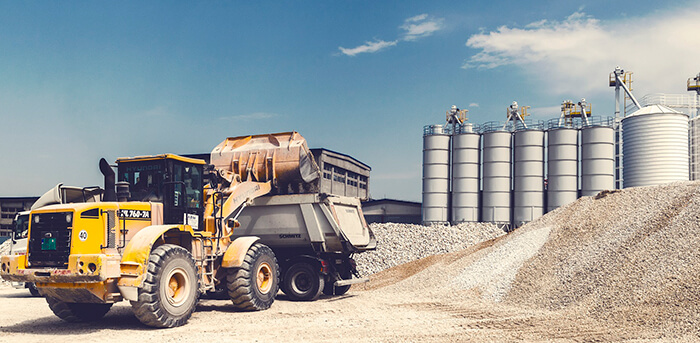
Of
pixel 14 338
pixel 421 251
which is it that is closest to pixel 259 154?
pixel 14 338

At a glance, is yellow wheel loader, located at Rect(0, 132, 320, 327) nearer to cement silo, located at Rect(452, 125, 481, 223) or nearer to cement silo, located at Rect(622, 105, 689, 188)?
cement silo, located at Rect(452, 125, 481, 223)

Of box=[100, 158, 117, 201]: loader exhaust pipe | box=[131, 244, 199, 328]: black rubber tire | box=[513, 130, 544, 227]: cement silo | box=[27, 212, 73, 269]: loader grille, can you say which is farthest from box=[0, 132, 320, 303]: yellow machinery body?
box=[513, 130, 544, 227]: cement silo

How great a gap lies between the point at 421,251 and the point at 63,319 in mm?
15966

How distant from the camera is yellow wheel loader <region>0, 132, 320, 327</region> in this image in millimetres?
9047

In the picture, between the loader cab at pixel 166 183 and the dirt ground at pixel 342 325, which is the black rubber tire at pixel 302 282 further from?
the loader cab at pixel 166 183

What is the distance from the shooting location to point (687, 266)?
38.0 feet

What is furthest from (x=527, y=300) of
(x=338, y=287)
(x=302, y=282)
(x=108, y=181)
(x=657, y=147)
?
(x=657, y=147)

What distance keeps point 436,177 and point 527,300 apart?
21.6 m

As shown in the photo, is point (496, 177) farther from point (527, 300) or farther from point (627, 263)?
point (527, 300)

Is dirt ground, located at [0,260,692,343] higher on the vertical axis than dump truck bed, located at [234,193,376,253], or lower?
lower

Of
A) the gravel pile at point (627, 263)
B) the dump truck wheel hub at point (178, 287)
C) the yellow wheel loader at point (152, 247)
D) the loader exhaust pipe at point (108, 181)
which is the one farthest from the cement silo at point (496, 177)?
the loader exhaust pipe at point (108, 181)

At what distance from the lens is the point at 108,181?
10180mm

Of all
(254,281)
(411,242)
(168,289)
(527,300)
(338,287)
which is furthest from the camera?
(411,242)

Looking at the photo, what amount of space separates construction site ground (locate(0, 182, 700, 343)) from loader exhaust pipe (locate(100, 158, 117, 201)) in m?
2.22
